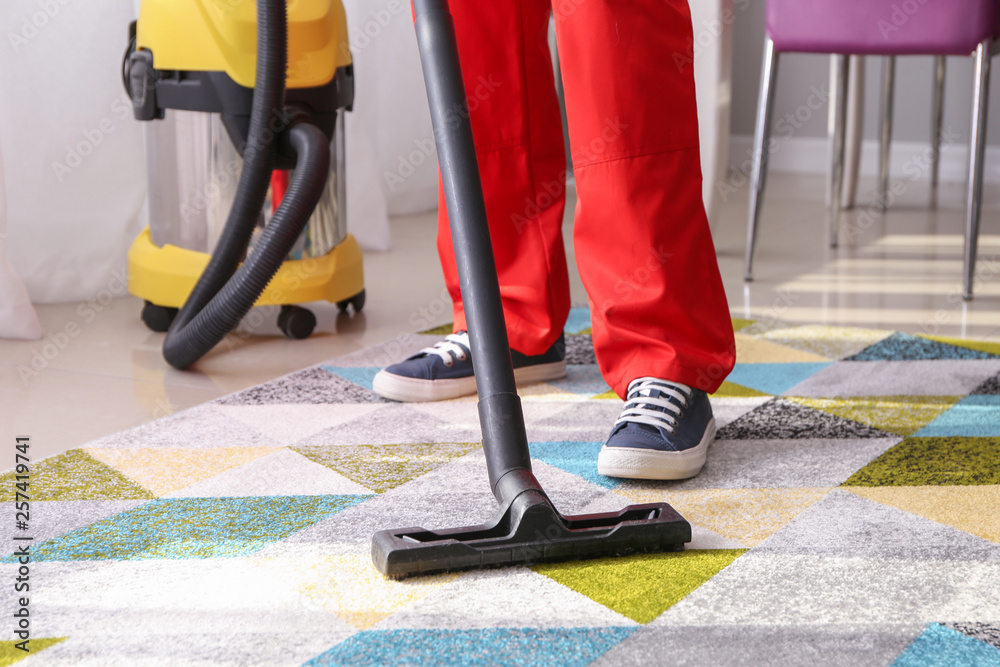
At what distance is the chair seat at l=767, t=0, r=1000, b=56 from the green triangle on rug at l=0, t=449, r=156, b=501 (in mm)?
1358

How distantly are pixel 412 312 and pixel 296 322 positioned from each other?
23cm

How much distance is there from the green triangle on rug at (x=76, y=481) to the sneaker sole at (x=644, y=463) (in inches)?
16.6

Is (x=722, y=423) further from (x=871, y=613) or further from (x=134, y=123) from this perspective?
(x=134, y=123)

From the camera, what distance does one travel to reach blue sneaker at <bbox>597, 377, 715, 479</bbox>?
94cm

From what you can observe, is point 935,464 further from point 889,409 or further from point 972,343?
point 972,343

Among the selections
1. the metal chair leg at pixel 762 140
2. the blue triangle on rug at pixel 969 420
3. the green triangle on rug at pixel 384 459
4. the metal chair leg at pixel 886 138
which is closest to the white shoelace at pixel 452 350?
the green triangle on rug at pixel 384 459

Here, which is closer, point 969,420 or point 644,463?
point 644,463

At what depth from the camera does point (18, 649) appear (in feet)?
2.15

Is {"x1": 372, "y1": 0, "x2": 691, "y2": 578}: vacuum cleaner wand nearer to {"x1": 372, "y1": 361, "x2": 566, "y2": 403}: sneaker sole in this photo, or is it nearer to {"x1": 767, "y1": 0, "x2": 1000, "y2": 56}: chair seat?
{"x1": 372, "y1": 361, "x2": 566, "y2": 403}: sneaker sole

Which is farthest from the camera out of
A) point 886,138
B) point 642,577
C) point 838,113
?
point 886,138

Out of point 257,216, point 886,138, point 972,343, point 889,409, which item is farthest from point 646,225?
point 886,138

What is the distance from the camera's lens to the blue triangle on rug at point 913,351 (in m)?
1.38

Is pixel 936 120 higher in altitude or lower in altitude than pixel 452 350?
higher

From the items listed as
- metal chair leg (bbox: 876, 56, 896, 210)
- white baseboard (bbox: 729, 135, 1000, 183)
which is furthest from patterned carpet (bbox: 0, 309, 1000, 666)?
white baseboard (bbox: 729, 135, 1000, 183)
